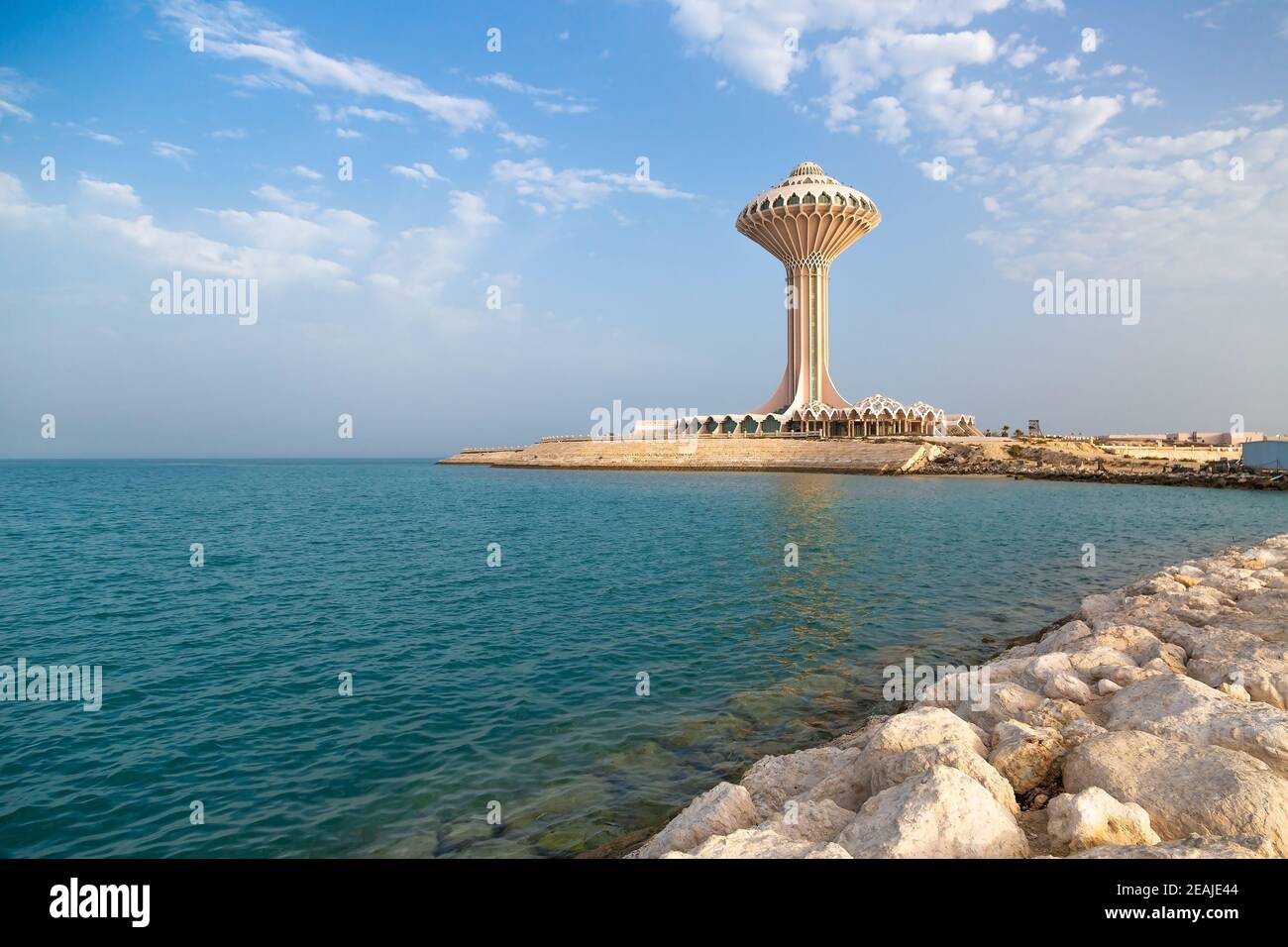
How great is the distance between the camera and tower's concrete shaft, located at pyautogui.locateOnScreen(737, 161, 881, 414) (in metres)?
101

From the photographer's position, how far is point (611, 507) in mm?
43375

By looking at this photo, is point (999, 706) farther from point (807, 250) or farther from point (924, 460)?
point (807, 250)

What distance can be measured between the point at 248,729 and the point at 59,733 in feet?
9.02

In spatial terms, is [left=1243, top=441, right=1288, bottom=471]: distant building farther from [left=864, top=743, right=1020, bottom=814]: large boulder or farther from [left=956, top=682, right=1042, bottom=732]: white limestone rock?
[left=864, top=743, right=1020, bottom=814]: large boulder

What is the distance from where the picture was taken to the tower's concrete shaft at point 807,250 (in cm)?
10138

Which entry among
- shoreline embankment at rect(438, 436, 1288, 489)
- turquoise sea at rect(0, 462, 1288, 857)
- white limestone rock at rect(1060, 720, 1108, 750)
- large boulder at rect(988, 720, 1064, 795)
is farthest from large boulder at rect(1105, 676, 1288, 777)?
shoreline embankment at rect(438, 436, 1288, 489)

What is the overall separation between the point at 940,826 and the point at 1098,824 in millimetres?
1205

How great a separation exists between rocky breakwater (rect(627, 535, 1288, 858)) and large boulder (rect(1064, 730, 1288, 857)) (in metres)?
0.01

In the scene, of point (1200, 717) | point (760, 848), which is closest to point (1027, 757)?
point (1200, 717)

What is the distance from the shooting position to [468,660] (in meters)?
13.0

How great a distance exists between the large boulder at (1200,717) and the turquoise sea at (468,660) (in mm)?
3753

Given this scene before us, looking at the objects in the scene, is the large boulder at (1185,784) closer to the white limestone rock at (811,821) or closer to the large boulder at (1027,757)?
the large boulder at (1027,757)
